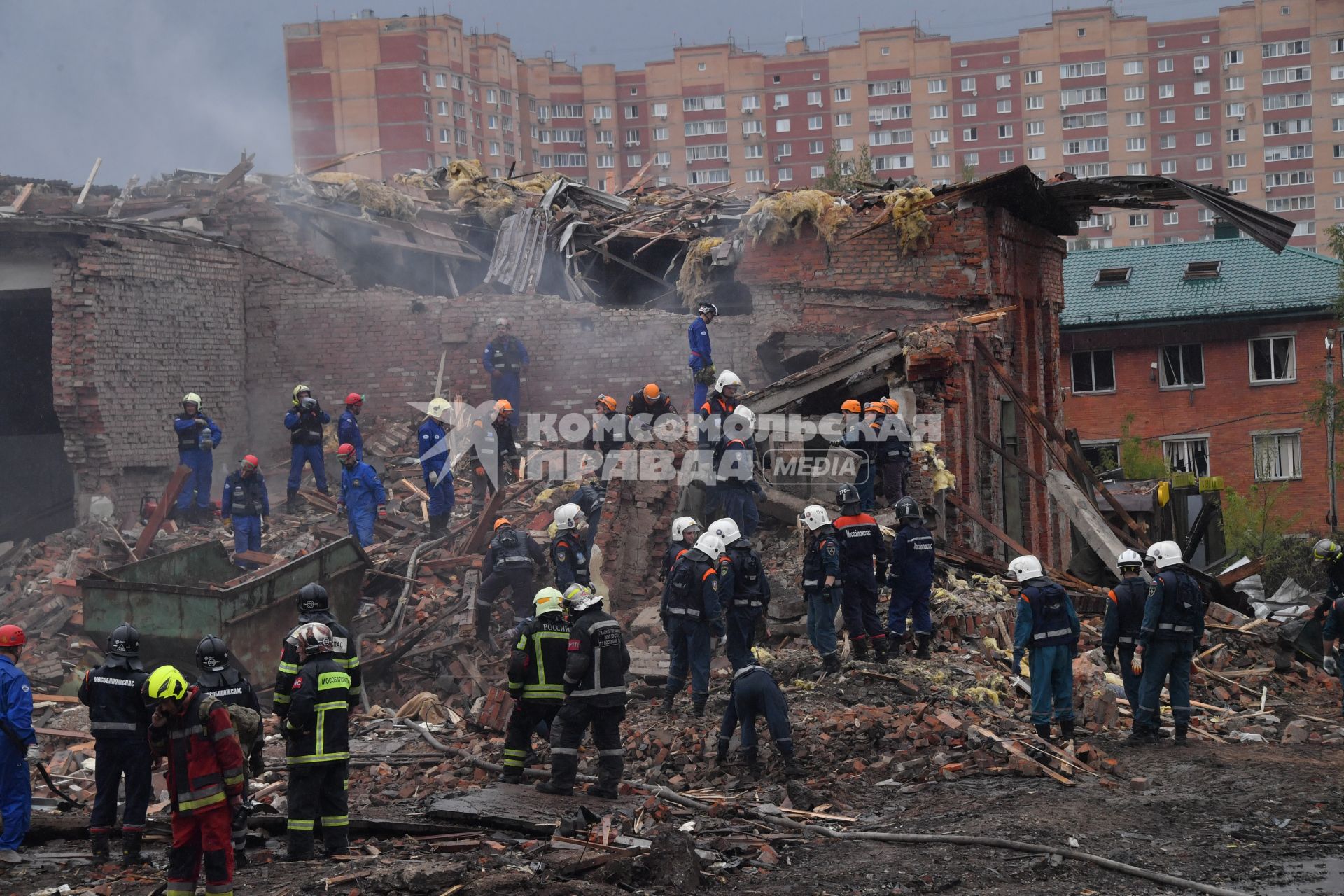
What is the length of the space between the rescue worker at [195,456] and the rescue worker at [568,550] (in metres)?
6.92

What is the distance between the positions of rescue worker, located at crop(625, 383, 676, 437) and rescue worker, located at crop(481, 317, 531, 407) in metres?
2.96

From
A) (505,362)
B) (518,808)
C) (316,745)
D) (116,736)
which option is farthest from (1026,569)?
(505,362)

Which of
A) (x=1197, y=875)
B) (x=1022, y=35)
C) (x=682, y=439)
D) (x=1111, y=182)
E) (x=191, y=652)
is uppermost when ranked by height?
(x=1022, y=35)

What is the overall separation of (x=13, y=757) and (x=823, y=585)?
22.0ft

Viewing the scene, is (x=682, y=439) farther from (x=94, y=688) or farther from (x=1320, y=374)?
(x=1320, y=374)

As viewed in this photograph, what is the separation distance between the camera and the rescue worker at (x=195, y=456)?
56.5 feet

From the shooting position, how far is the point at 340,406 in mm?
20547

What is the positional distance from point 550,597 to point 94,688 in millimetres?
3208

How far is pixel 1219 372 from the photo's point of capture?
38.5 meters

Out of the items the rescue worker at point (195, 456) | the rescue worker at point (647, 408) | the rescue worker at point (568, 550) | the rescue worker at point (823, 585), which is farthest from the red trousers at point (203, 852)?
the rescue worker at point (195, 456)

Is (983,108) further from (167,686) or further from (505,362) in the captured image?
(167,686)

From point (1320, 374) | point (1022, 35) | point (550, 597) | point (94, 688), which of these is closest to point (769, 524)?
point (550, 597)

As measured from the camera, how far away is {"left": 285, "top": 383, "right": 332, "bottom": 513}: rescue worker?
16844 mm

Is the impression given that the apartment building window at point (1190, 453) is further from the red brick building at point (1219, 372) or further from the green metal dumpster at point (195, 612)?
the green metal dumpster at point (195, 612)
